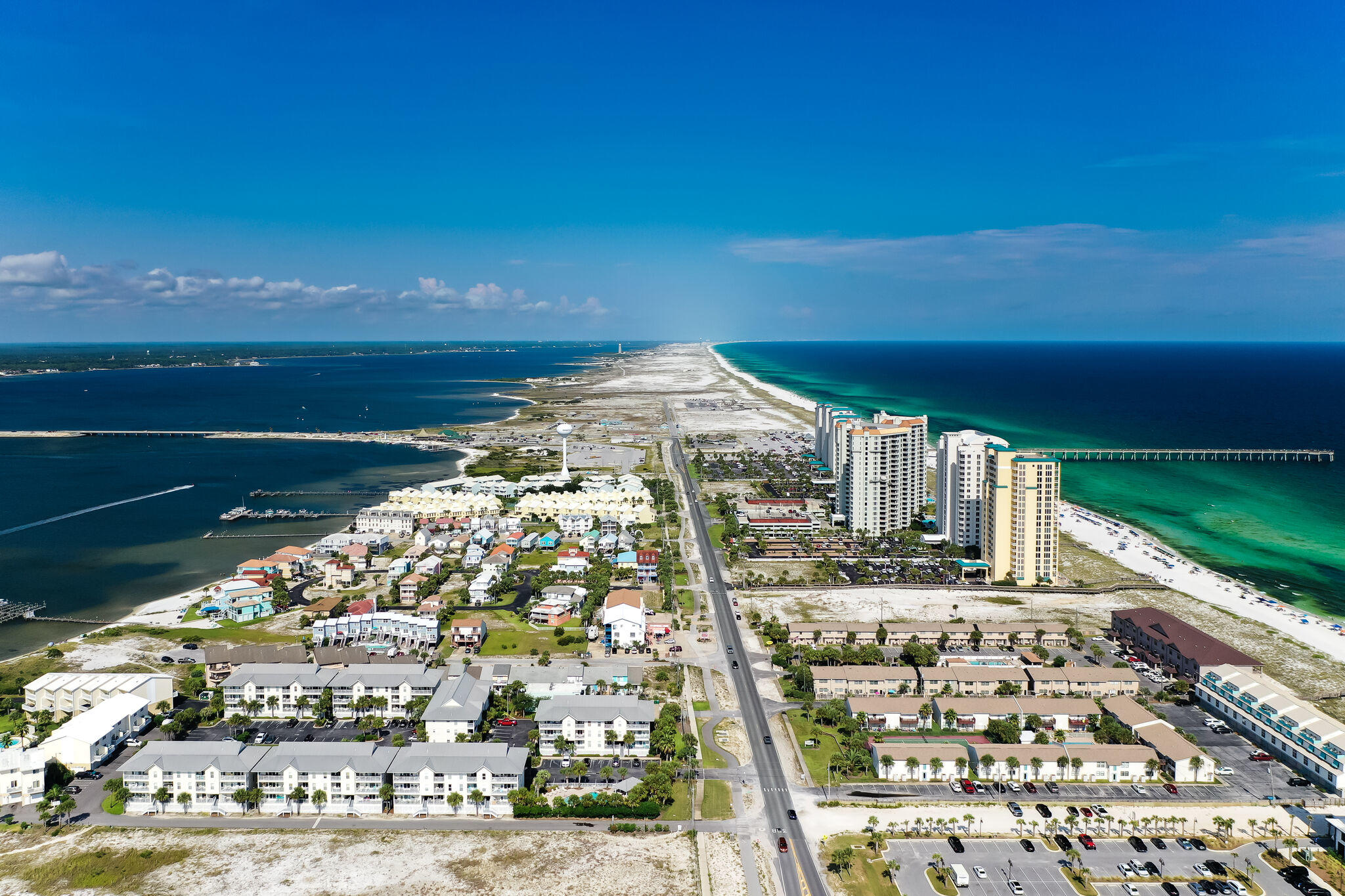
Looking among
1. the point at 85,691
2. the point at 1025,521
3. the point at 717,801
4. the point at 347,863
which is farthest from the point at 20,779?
the point at 1025,521

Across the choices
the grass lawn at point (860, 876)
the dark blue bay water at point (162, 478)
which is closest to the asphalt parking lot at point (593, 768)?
the grass lawn at point (860, 876)

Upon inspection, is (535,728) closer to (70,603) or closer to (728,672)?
(728,672)

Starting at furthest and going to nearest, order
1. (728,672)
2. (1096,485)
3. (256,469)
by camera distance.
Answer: (256,469), (1096,485), (728,672)

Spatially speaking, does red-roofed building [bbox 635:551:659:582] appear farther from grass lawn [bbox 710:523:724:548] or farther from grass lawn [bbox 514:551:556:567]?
grass lawn [bbox 710:523:724:548]

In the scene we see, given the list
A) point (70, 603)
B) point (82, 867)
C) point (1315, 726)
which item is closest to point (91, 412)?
point (70, 603)

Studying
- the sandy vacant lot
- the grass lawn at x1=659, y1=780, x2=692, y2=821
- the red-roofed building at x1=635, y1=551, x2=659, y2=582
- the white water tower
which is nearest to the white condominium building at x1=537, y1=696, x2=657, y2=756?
the grass lawn at x1=659, y1=780, x2=692, y2=821

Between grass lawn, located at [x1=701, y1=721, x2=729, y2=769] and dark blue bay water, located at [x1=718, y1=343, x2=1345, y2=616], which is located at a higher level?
dark blue bay water, located at [x1=718, y1=343, x2=1345, y2=616]

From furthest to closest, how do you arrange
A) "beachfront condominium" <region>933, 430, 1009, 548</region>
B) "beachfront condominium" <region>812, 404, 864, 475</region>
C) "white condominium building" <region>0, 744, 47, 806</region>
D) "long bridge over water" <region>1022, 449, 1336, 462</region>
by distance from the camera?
"long bridge over water" <region>1022, 449, 1336, 462</region> → "beachfront condominium" <region>812, 404, 864, 475</region> → "beachfront condominium" <region>933, 430, 1009, 548</region> → "white condominium building" <region>0, 744, 47, 806</region>

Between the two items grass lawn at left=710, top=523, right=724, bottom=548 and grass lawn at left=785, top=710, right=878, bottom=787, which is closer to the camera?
grass lawn at left=785, top=710, right=878, bottom=787
